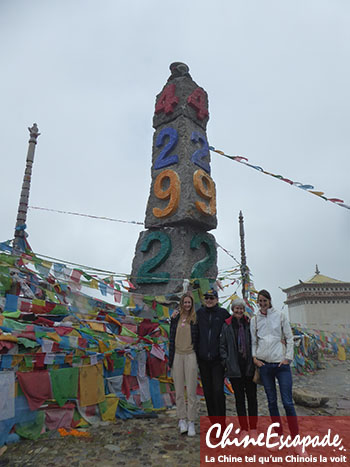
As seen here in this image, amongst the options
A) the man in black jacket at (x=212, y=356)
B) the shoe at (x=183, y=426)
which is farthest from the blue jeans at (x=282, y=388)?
the shoe at (x=183, y=426)

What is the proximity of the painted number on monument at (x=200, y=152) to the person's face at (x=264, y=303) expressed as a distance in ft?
18.3

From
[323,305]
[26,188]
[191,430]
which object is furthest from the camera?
[323,305]

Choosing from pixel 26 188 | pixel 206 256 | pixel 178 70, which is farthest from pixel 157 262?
pixel 178 70

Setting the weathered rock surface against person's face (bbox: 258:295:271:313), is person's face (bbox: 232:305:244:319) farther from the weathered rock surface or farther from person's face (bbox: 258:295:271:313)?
the weathered rock surface

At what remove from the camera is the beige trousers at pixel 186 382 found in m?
3.96

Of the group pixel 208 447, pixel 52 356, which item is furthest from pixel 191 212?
pixel 208 447

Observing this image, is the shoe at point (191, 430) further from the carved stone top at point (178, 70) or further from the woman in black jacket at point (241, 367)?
the carved stone top at point (178, 70)

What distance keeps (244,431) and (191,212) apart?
5116mm

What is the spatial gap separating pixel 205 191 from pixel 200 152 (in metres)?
1.32

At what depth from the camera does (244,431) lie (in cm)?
373

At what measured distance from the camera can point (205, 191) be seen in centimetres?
844

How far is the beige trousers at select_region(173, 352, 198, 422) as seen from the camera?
3.96 meters

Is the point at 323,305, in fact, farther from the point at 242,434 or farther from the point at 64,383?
the point at 64,383

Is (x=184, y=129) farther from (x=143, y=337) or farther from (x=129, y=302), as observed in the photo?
(x=143, y=337)
